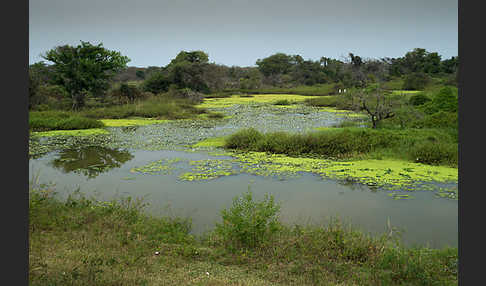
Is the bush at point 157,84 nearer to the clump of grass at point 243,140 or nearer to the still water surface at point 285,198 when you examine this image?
the clump of grass at point 243,140

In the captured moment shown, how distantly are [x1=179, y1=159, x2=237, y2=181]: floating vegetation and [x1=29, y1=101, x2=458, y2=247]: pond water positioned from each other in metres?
0.02

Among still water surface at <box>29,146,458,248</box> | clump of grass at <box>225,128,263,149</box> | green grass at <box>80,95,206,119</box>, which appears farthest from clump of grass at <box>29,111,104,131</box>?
clump of grass at <box>225,128,263,149</box>

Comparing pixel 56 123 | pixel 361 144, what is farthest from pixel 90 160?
pixel 361 144

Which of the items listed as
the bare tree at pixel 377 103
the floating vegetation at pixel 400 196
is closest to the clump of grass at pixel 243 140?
the bare tree at pixel 377 103

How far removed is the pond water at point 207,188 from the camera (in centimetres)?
566

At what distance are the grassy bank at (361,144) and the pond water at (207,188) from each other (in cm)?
139

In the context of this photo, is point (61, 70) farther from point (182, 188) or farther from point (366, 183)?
point (366, 183)

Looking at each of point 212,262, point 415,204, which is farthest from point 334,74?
point 212,262

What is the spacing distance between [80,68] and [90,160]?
12440mm

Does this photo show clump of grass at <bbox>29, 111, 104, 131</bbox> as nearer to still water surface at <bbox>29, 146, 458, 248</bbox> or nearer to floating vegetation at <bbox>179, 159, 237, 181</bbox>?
still water surface at <bbox>29, 146, 458, 248</bbox>

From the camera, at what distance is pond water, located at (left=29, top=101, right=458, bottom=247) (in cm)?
566

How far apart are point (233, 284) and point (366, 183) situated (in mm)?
4986

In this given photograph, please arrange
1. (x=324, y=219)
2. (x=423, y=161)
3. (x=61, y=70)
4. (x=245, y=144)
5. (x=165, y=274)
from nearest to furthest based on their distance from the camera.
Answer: (x=165, y=274), (x=324, y=219), (x=423, y=161), (x=245, y=144), (x=61, y=70)

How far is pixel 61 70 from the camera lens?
65.3 feet
